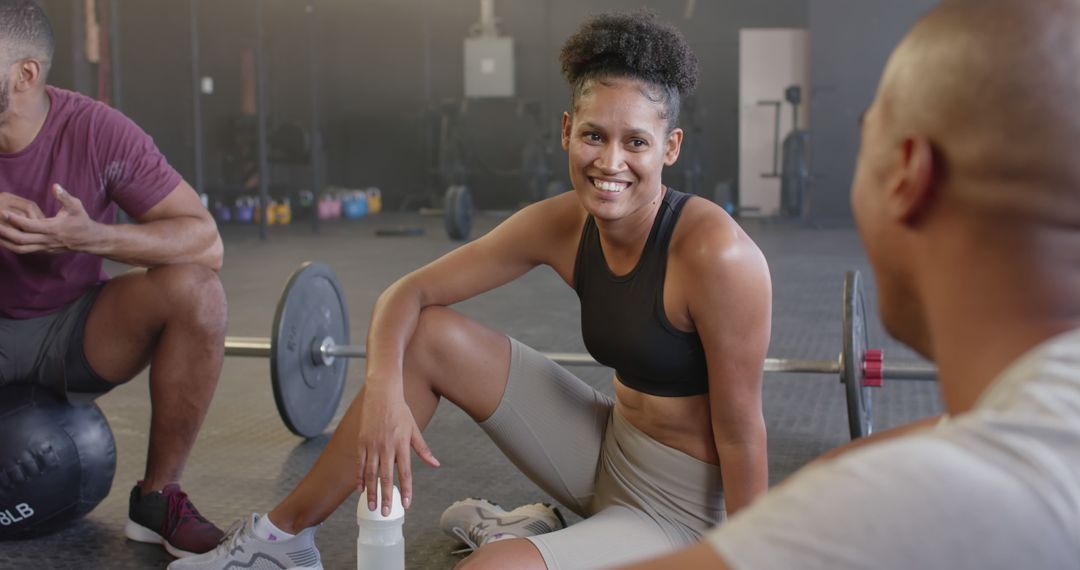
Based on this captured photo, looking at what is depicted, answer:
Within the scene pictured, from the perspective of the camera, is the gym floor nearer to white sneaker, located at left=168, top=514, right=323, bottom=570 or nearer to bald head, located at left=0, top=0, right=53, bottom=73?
white sneaker, located at left=168, top=514, right=323, bottom=570

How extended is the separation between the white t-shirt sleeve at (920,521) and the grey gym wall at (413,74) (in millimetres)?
7681

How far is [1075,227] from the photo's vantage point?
506 millimetres

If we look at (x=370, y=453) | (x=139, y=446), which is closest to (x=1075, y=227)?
(x=370, y=453)

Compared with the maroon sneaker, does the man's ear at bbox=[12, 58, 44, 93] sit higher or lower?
higher

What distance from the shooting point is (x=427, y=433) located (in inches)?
97.4

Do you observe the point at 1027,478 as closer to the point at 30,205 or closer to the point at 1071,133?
the point at 1071,133

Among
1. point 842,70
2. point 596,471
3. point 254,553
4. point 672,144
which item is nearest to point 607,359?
point 596,471

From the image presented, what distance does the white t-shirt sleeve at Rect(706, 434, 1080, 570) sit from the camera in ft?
1.44

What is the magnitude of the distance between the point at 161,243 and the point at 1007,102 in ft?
4.81

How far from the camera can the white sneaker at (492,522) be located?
1653 millimetres

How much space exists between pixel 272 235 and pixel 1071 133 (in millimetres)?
6899

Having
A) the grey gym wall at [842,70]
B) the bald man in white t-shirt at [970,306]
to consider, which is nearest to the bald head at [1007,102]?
the bald man in white t-shirt at [970,306]

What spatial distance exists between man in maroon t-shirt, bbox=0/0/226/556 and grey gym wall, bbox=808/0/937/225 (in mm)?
6784

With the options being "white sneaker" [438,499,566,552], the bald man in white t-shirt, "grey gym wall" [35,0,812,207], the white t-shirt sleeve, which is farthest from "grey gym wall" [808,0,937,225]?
the white t-shirt sleeve
